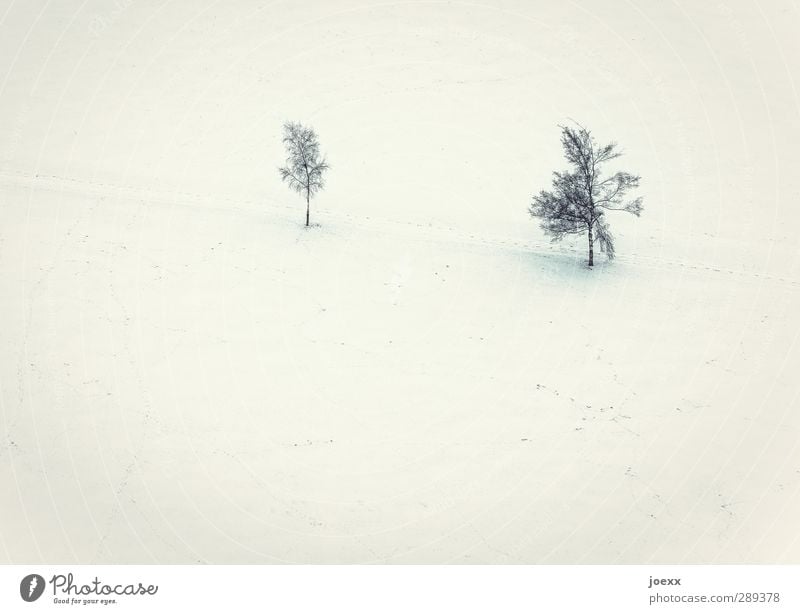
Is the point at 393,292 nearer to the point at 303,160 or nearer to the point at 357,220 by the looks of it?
the point at 357,220

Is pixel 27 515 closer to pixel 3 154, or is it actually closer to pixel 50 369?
pixel 50 369

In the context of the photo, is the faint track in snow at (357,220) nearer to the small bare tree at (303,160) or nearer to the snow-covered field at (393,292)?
the snow-covered field at (393,292)

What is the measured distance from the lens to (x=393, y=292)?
36281 millimetres

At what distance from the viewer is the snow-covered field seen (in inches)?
1013

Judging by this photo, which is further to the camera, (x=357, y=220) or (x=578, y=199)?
(x=357, y=220)

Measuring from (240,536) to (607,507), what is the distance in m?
10.2

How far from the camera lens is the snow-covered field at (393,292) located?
84.4 ft

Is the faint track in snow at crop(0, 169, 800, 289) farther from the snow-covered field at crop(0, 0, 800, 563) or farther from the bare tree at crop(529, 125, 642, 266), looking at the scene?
the bare tree at crop(529, 125, 642, 266)

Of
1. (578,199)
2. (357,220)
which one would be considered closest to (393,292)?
(357,220)

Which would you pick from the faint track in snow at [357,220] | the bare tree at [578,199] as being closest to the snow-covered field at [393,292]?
the faint track in snow at [357,220]

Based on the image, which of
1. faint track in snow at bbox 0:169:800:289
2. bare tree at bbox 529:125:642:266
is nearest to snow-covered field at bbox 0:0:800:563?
faint track in snow at bbox 0:169:800:289
